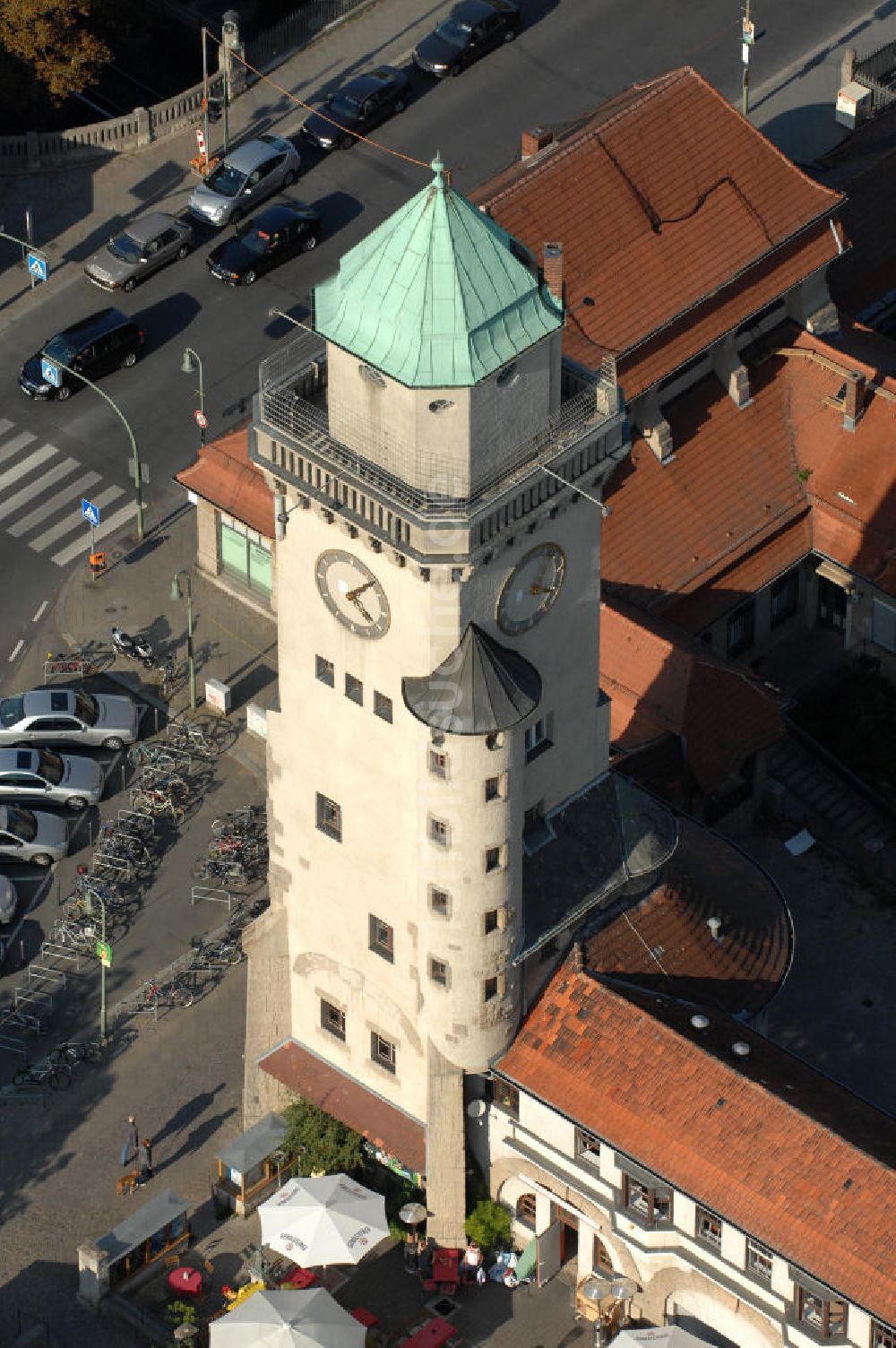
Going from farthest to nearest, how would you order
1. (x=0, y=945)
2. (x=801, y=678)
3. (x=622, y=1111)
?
(x=801, y=678)
(x=0, y=945)
(x=622, y=1111)

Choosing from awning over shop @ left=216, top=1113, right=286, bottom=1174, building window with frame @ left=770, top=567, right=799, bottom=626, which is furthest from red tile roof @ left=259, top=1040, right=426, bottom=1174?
building window with frame @ left=770, top=567, right=799, bottom=626

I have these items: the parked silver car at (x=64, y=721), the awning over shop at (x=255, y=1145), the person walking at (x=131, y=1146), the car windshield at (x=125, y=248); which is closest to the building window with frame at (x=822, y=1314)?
the awning over shop at (x=255, y=1145)

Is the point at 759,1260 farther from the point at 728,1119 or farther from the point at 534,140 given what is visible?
the point at 534,140

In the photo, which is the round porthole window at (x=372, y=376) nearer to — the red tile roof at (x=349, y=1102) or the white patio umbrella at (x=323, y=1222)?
the red tile roof at (x=349, y=1102)

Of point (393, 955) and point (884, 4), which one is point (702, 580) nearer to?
point (393, 955)

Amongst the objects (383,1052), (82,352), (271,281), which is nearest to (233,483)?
(82,352)

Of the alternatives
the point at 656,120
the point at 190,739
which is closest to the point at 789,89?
the point at 656,120

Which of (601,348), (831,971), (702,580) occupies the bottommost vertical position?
(831,971)

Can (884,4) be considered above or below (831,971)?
above
